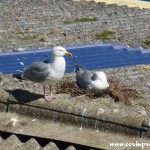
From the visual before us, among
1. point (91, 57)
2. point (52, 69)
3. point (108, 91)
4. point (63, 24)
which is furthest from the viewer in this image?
point (63, 24)

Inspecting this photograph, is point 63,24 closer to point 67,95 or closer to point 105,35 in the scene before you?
point 105,35

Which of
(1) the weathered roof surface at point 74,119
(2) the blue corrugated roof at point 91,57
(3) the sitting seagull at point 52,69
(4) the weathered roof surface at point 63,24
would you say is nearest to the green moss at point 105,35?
(4) the weathered roof surface at point 63,24

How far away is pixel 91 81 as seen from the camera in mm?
7238

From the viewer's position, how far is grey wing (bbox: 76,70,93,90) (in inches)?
282

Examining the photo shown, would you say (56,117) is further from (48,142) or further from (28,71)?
(28,71)

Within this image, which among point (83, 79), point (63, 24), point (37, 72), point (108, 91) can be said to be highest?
point (63, 24)

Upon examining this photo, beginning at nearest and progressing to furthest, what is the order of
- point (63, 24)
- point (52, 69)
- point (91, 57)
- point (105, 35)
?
point (52, 69)
point (91, 57)
point (105, 35)
point (63, 24)

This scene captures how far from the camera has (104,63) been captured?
30.7 feet

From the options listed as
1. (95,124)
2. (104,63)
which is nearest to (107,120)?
(95,124)

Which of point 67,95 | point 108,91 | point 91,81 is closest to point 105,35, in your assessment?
point 91,81

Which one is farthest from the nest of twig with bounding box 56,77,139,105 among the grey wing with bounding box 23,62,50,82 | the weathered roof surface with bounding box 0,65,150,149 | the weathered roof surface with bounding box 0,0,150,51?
the weathered roof surface with bounding box 0,0,150,51

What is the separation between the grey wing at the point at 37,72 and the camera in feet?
20.3

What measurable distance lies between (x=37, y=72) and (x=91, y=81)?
1.12 metres

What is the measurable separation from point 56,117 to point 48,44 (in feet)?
17.0
